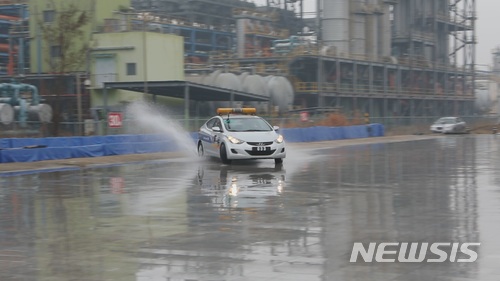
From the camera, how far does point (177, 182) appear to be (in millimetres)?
18656

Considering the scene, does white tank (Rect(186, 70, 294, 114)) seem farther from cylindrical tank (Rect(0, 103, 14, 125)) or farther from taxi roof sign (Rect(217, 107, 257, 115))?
taxi roof sign (Rect(217, 107, 257, 115))

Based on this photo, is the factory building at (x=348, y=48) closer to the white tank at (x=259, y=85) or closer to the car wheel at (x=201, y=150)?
the white tank at (x=259, y=85)

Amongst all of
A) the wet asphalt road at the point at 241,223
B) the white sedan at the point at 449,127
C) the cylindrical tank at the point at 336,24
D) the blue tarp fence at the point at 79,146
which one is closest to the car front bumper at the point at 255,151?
the wet asphalt road at the point at 241,223

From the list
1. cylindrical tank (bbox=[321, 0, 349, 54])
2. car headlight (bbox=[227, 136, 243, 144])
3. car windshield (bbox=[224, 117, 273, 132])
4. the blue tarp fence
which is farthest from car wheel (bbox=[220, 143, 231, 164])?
cylindrical tank (bbox=[321, 0, 349, 54])

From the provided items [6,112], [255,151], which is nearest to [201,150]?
[255,151]

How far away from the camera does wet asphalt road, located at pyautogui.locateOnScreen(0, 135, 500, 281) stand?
8.16 meters

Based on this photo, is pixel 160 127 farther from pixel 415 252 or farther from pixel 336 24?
pixel 336 24

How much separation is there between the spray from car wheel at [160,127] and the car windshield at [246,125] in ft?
16.0

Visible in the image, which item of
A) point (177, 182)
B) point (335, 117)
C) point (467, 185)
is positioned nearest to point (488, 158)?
point (467, 185)

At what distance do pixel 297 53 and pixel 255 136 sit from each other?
5394 cm

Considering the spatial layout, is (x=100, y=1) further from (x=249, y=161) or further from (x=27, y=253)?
(x=27, y=253)

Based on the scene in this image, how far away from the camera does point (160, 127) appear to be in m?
42.8

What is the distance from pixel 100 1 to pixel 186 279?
5753 centimetres

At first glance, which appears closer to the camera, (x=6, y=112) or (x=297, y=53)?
(x=6, y=112)
